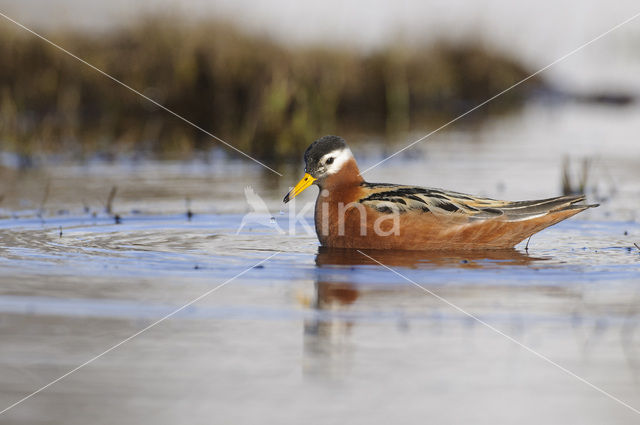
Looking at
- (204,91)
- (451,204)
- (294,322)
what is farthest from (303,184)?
(204,91)

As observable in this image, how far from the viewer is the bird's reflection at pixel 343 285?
5320 millimetres

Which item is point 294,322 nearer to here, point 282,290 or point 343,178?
point 282,290

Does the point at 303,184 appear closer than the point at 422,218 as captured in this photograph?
No

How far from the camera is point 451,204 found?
8680 mm

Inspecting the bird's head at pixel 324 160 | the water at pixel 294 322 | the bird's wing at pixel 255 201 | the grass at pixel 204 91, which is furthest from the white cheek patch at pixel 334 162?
the grass at pixel 204 91

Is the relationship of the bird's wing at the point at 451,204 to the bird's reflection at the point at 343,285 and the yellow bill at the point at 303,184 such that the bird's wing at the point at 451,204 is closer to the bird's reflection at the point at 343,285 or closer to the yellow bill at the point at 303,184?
the bird's reflection at the point at 343,285

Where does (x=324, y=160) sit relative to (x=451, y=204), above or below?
above

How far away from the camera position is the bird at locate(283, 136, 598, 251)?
8602mm

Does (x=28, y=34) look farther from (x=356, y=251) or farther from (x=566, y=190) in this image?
(x=356, y=251)

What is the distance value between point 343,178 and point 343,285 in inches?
82.7

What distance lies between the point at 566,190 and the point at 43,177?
6.60 meters

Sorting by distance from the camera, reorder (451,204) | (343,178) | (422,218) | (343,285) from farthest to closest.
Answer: (343,178), (451,204), (422,218), (343,285)

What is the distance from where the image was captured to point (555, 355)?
5.32 metres

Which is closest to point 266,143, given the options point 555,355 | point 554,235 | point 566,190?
point 566,190
